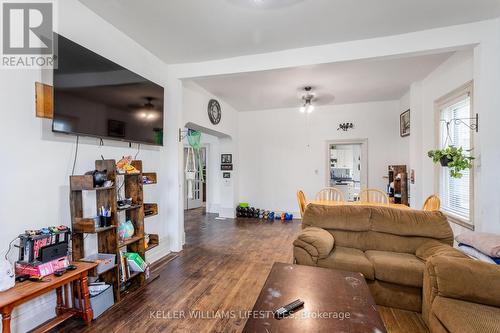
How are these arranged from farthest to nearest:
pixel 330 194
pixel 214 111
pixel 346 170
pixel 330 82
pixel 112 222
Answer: pixel 346 170
pixel 214 111
pixel 330 194
pixel 330 82
pixel 112 222

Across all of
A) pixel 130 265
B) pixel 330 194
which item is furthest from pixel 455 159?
pixel 130 265

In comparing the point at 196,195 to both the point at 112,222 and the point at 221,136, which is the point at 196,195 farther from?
the point at 112,222

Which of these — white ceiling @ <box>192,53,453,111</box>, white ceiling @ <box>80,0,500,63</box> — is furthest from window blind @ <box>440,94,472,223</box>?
white ceiling @ <box>80,0,500,63</box>

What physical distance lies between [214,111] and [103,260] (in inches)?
145

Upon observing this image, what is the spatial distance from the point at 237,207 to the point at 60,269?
4.62m

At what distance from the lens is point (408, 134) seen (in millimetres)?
4859

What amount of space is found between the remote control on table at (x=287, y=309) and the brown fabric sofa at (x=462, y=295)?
90 cm

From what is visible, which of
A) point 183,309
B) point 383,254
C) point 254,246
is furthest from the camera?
point 254,246

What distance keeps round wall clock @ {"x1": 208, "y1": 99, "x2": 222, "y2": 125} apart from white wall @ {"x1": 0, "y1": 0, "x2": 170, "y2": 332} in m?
2.45

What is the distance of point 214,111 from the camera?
17.0ft

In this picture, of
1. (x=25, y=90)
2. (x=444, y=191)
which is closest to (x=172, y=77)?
(x=25, y=90)

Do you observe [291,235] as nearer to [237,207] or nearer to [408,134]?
[237,207]

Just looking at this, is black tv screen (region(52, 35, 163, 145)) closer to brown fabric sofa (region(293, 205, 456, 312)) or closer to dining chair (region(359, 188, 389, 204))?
brown fabric sofa (region(293, 205, 456, 312))

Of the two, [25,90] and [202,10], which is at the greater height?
[202,10]
